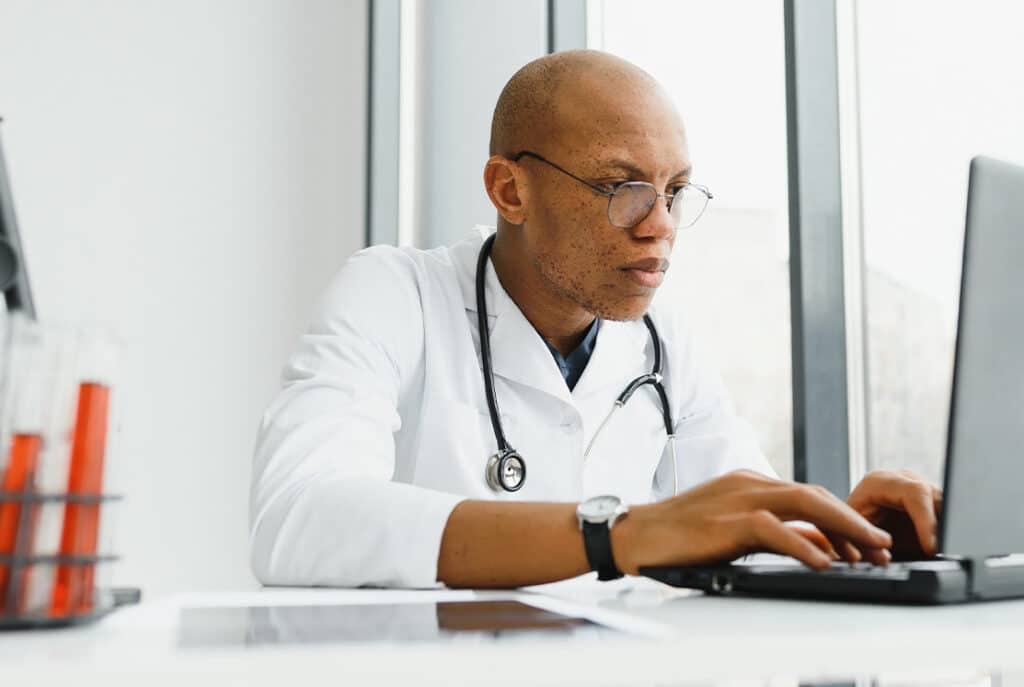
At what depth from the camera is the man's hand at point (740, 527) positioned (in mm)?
797

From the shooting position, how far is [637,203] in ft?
4.95

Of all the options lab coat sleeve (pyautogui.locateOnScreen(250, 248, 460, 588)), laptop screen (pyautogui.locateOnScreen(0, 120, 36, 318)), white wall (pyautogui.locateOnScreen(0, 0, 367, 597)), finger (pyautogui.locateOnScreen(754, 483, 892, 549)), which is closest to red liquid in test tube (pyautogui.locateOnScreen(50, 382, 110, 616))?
laptop screen (pyautogui.locateOnScreen(0, 120, 36, 318))

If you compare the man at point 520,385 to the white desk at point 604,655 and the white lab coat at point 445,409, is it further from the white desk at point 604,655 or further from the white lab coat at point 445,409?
the white desk at point 604,655

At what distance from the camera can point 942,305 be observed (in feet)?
5.05

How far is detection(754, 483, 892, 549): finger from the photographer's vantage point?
806mm

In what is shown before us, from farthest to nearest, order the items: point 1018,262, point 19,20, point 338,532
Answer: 1. point 19,20
2. point 338,532
3. point 1018,262

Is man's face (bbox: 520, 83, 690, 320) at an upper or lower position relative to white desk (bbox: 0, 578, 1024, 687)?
upper

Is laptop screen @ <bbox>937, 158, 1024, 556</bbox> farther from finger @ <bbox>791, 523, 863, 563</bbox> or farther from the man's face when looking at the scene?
the man's face

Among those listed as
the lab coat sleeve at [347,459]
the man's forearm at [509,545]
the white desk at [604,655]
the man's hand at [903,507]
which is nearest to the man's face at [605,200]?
the lab coat sleeve at [347,459]

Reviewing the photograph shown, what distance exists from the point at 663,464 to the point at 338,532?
2.62 feet

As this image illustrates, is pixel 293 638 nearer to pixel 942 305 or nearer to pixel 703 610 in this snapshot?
pixel 703 610

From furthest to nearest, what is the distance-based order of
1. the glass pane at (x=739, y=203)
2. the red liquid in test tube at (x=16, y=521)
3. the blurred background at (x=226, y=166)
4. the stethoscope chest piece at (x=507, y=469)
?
the blurred background at (x=226, y=166)
the glass pane at (x=739, y=203)
the stethoscope chest piece at (x=507, y=469)
the red liquid in test tube at (x=16, y=521)

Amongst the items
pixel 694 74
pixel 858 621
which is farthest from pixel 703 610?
pixel 694 74

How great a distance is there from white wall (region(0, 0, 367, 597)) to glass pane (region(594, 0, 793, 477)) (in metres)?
1.53
